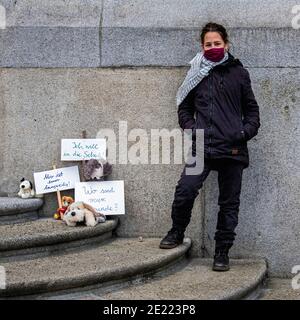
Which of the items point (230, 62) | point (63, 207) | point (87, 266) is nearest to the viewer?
point (87, 266)

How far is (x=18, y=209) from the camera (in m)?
4.87

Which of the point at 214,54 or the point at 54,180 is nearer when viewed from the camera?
the point at 214,54

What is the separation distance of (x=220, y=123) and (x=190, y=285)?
1.18m

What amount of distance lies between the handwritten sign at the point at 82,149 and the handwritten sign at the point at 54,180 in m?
0.11

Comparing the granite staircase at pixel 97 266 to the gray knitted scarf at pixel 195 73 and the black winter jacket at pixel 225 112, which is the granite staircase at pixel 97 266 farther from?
the gray knitted scarf at pixel 195 73

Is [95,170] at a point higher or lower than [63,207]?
higher

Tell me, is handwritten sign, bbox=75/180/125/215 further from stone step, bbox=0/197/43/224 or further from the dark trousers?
the dark trousers

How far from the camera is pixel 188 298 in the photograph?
403 cm

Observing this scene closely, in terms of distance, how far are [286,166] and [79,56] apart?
76.8 inches

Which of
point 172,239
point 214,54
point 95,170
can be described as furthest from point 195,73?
point 172,239

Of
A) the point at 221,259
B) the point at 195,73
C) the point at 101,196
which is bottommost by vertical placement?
the point at 221,259

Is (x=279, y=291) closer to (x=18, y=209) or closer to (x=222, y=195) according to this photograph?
(x=222, y=195)

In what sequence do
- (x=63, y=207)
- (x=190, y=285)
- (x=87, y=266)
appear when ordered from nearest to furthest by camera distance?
(x=87, y=266) < (x=190, y=285) < (x=63, y=207)
